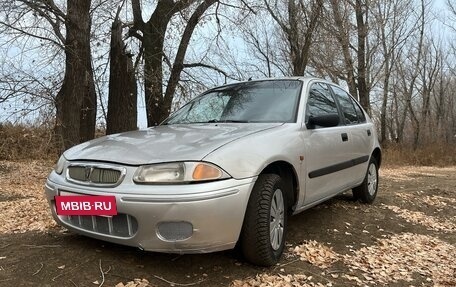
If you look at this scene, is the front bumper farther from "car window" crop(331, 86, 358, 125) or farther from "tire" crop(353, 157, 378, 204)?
"tire" crop(353, 157, 378, 204)

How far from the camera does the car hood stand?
3.21m

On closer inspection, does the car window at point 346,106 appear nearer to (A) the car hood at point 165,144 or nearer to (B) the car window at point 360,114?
(B) the car window at point 360,114

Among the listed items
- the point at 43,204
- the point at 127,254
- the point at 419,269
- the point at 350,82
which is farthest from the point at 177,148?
the point at 350,82

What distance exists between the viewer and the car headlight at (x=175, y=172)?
10.1ft

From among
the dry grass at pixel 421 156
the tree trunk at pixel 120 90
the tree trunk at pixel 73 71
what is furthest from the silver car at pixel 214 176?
the dry grass at pixel 421 156

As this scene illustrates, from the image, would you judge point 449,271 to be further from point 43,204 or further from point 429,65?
point 429,65

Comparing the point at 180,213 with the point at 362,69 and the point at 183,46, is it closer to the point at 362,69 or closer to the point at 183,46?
the point at 183,46

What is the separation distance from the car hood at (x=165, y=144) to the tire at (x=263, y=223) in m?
0.43

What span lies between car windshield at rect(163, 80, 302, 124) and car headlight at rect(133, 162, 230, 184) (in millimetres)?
1198

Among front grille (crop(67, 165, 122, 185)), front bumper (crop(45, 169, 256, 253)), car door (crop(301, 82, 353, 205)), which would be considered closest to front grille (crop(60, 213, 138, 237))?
front bumper (crop(45, 169, 256, 253))

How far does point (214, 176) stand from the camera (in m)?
3.13

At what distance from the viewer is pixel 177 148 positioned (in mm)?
3311

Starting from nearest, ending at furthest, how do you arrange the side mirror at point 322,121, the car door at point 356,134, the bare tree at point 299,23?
1. the side mirror at point 322,121
2. the car door at point 356,134
3. the bare tree at point 299,23

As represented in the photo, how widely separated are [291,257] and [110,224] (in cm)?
159
